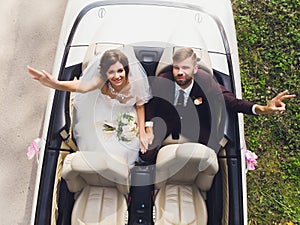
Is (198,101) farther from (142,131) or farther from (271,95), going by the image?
(271,95)

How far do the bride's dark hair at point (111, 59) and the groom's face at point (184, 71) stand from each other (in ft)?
0.95

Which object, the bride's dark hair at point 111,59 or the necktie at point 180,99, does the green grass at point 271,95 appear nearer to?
the necktie at point 180,99

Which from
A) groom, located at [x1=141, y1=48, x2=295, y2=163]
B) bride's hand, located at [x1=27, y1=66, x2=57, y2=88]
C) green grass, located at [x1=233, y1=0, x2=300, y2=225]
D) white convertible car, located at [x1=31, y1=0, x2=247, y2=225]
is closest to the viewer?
bride's hand, located at [x1=27, y1=66, x2=57, y2=88]

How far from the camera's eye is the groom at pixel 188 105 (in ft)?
9.30

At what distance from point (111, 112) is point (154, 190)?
55cm

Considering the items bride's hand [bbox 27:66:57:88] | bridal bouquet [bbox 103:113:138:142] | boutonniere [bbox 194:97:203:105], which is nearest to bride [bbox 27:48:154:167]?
bridal bouquet [bbox 103:113:138:142]

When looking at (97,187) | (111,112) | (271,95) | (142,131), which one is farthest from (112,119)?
(271,95)

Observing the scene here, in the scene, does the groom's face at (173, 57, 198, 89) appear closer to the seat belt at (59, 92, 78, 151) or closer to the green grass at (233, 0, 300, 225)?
the seat belt at (59, 92, 78, 151)

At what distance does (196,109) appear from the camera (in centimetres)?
291

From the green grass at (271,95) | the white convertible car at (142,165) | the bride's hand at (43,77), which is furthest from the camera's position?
the green grass at (271,95)

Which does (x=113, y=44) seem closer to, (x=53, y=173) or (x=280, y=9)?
(x=53, y=173)

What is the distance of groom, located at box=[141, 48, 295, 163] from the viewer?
284 centimetres

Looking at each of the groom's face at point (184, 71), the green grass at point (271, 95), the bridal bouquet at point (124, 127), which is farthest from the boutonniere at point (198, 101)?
the green grass at point (271, 95)

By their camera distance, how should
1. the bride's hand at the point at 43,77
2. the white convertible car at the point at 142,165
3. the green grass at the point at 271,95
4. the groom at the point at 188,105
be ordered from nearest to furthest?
1. the bride's hand at the point at 43,77
2. the white convertible car at the point at 142,165
3. the groom at the point at 188,105
4. the green grass at the point at 271,95
